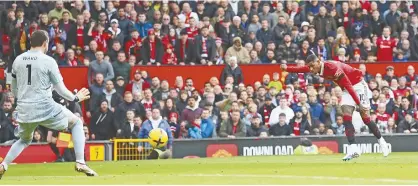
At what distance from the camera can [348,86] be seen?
21.2m

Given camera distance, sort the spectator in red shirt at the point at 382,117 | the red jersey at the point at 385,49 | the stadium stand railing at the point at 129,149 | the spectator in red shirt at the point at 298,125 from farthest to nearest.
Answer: the red jersey at the point at 385,49 < the spectator in red shirt at the point at 382,117 < the spectator in red shirt at the point at 298,125 < the stadium stand railing at the point at 129,149

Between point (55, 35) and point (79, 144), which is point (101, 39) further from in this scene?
point (79, 144)

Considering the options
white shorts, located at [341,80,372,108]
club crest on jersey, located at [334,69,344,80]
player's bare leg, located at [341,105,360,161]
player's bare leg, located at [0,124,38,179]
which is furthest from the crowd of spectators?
player's bare leg, located at [0,124,38,179]

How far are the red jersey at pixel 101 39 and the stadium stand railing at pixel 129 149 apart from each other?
457cm

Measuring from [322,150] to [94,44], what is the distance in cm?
677

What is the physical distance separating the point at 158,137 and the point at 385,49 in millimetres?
9999

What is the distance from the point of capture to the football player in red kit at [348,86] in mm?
21234

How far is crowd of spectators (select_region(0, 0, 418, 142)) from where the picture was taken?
28.2m

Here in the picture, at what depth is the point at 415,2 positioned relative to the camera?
115 ft

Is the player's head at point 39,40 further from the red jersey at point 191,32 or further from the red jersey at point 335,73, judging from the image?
the red jersey at point 191,32

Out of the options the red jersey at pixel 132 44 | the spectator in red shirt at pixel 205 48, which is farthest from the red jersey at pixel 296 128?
the red jersey at pixel 132 44

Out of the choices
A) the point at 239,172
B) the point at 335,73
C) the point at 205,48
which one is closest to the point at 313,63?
the point at 335,73

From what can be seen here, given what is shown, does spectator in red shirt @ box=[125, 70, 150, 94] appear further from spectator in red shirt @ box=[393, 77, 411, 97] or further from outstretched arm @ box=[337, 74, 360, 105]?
outstretched arm @ box=[337, 74, 360, 105]

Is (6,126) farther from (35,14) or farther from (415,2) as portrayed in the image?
(415,2)
